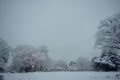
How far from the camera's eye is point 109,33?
18.0 meters

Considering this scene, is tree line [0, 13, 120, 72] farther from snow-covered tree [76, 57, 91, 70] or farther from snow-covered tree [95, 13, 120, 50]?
snow-covered tree [76, 57, 91, 70]

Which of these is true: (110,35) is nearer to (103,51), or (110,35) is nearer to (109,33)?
(109,33)

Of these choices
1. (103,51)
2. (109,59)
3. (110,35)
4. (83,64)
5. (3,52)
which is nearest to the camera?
(110,35)

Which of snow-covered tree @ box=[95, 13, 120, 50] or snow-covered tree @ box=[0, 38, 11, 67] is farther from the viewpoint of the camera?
snow-covered tree @ box=[0, 38, 11, 67]

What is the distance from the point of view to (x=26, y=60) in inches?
2003

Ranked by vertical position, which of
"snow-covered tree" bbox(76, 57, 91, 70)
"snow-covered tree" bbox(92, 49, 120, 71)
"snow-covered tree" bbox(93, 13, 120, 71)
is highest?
"snow-covered tree" bbox(93, 13, 120, 71)

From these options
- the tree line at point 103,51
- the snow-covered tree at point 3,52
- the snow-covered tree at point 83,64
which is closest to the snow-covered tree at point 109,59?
the tree line at point 103,51

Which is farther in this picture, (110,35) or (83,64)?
(83,64)

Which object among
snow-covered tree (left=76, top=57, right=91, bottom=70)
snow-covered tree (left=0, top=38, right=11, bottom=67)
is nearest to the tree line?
snow-covered tree (left=0, top=38, right=11, bottom=67)

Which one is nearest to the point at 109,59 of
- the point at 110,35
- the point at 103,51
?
the point at 103,51

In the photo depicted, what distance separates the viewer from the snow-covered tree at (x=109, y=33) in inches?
661

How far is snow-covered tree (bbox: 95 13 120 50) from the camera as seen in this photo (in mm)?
16797

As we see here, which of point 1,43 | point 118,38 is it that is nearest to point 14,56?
point 1,43

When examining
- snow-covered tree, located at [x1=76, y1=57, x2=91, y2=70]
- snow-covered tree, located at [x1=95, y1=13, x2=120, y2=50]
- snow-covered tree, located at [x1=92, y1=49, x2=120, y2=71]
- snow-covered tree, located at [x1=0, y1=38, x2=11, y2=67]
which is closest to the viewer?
snow-covered tree, located at [x1=95, y1=13, x2=120, y2=50]
